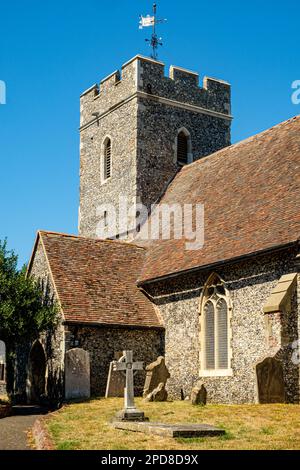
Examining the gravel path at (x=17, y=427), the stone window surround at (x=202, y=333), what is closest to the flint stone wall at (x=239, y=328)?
the stone window surround at (x=202, y=333)

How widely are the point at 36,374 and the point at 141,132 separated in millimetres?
11162

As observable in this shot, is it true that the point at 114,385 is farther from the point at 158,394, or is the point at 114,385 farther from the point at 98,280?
the point at 98,280

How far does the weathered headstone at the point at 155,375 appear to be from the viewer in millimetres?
19422

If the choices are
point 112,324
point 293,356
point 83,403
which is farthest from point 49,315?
point 293,356

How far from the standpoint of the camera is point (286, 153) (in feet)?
70.4

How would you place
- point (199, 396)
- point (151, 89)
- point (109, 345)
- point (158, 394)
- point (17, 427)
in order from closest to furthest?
point (17, 427), point (199, 396), point (158, 394), point (109, 345), point (151, 89)

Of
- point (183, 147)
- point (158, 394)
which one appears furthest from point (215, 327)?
point (183, 147)

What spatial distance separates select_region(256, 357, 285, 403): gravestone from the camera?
51.2 ft

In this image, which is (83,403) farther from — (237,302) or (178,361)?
(237,302)

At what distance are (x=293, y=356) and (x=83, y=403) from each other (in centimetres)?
591

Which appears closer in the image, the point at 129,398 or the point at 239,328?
the point at 129,398

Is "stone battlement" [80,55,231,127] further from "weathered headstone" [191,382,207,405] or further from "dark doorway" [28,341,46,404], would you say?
"weathered headstone" [191,382,207,405]

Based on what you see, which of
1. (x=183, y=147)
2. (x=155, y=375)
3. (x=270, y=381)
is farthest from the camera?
(x=183, y=147)

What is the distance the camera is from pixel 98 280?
2211 centimetres
